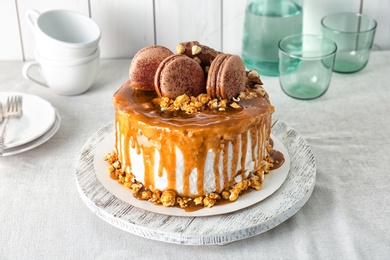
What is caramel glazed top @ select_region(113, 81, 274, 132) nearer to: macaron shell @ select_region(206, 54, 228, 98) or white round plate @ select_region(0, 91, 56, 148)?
macaron shell @ select_region(206, 54, 228, 98)

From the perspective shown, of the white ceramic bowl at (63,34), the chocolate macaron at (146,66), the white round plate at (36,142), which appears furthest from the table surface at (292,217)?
the chocolate macaron at (146,66)

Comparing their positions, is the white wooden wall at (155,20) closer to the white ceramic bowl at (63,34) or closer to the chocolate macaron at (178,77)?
the white ceramic bowl at (63,34)

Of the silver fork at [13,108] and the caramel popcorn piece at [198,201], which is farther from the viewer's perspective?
the silver fork at [13,108]

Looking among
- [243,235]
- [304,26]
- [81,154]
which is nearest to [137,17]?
[304,26]

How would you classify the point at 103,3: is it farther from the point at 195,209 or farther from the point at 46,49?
the point at 195,209

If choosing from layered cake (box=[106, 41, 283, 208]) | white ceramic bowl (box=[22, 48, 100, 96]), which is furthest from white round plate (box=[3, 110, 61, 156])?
layered cake (box=[106, 41, 283, 208])

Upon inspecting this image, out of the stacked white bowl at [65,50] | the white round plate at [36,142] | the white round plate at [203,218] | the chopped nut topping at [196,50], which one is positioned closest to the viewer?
the white round plate at [203,218]
